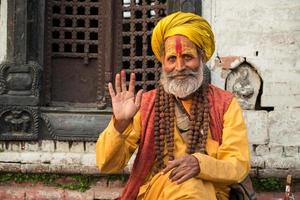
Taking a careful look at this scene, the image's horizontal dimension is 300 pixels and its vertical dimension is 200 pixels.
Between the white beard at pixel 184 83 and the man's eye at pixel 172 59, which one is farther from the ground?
the man's eye at pixel 172 59

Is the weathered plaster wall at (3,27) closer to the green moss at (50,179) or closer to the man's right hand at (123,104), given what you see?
the green moss at (50,179)

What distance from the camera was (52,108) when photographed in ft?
18.5

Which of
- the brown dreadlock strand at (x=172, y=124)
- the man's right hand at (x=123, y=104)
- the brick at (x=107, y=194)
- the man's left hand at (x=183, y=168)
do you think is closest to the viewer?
the man's left hand at (x=183, y=168)

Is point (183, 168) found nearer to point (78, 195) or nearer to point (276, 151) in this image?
point (276, 151)

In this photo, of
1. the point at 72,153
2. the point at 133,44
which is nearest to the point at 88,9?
the point at 133,44

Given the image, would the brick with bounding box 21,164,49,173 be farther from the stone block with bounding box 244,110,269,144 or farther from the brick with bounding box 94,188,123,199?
the stone block with bounding box 244,110,269,144

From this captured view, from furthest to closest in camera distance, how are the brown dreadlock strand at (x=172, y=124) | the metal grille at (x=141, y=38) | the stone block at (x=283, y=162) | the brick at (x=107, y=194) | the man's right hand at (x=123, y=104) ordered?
the metal grille at (x=141, y=38), the brick at (x=107, y=194), the stone block at (x=283, y=162), the brown dreadlock strand at (x=172, y=124), the man's right hand at (x=123, y=104)

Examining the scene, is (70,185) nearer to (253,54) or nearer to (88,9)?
(88,9)

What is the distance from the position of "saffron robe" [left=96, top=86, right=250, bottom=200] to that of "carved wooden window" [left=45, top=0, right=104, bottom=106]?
2.07 m

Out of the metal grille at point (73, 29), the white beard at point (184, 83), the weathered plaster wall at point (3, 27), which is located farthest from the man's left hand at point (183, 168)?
the weathered plaster wall at point (3, 27)

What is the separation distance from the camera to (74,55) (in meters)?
5.76

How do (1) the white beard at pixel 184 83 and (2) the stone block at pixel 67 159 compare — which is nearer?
(1) the white beard at pixel 184 83

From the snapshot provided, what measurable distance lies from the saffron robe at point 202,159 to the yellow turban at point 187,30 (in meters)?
0.32

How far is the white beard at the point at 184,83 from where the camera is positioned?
12.3ft
